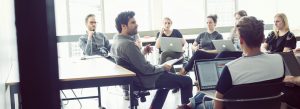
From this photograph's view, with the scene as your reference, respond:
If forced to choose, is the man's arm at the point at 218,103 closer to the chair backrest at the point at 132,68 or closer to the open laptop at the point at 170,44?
the chair backrest at the point at 132,68

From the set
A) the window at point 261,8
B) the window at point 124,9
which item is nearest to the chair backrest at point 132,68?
the window at point 124,9

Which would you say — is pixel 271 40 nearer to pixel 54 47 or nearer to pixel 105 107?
pixel 105 107

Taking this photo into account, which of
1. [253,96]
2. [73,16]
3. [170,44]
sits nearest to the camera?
[253,96]

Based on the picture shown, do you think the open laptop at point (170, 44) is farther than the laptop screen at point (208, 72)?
Yes

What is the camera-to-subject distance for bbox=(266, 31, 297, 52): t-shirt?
201 inches

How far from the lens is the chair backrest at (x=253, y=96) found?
79.4 inches

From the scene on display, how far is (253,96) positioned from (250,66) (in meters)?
0.17

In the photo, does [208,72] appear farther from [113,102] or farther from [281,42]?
[281,42]

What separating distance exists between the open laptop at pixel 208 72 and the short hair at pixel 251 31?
49 cm

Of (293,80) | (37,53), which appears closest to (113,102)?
(293,80)

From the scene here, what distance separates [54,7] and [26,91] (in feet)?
0.82

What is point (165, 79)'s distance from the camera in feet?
12.6

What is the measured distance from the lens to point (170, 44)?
19.6 ft

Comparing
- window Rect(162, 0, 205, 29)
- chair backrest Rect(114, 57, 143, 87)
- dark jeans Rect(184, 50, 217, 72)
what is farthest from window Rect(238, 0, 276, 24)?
chair backrest Rect(114, 57, 143, 87)
